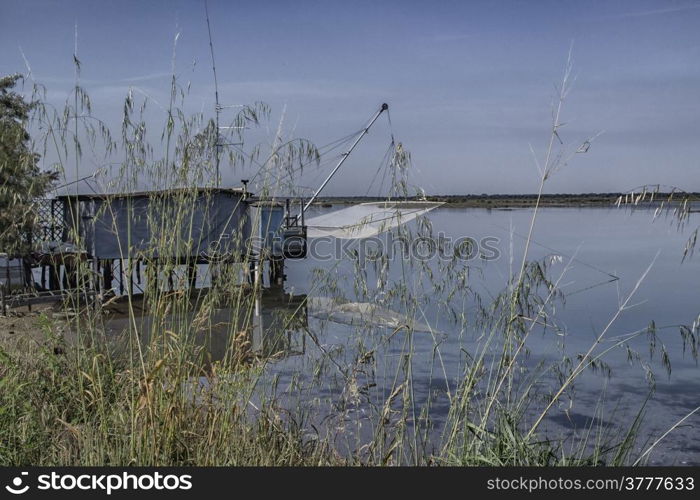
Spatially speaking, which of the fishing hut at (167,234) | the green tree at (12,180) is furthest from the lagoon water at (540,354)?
the green tree at (12,180)

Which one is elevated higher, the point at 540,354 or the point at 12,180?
the point at 12,180

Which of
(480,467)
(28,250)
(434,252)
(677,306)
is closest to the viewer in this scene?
(480,467)

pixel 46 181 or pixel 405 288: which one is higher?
pixel 46 181

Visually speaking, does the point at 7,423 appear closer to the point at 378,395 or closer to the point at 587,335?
the point at 378,395

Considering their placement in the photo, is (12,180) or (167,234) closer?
(167,234)

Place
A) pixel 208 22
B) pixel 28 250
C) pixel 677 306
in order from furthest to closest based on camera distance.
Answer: pixel 677 306 < pixel 28 250 < pixel 208 22

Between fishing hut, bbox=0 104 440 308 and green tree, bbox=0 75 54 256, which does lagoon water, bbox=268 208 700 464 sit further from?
green tree, bbox=0 75 54 256

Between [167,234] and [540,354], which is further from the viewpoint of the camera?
[540,354]

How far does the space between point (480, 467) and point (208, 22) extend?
3.77 metres

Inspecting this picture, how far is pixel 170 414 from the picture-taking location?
2896 millimetres

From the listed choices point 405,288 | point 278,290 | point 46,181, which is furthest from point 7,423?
point 278,290

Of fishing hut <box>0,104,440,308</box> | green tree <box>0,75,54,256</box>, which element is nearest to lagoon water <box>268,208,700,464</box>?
fishing hut <box>0,104,440,308</box>

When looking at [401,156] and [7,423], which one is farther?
[401,156]

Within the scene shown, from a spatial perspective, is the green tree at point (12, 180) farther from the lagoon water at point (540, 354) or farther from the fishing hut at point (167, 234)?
the lagoon water at point (540, 354)
